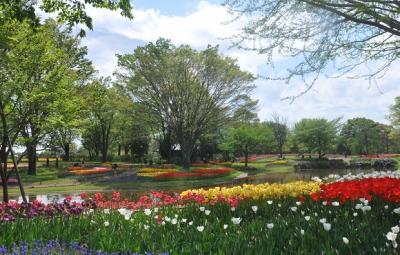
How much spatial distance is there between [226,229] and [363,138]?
244ft

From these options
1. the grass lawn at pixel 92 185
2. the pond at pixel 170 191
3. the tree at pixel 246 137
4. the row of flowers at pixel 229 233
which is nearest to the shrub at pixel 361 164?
the tree at pixel 246 137

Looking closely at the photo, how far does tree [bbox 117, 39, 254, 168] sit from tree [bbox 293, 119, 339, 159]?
63.8ft

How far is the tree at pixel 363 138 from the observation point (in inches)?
2985

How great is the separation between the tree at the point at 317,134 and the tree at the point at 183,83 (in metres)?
19.5

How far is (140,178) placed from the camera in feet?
115

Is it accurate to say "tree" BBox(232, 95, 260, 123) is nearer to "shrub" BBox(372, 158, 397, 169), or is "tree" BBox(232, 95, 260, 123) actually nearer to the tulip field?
"shrub" BBox(372, 158, 397, 169)

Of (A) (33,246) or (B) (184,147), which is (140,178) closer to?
(B) (184,147)

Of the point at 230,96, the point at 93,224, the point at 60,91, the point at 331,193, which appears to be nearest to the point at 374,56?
the point at 331,193

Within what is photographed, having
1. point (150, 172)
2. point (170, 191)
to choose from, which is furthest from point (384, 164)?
point (170, 191)

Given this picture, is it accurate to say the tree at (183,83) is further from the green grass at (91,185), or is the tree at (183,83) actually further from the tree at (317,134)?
the tree at (317,134)

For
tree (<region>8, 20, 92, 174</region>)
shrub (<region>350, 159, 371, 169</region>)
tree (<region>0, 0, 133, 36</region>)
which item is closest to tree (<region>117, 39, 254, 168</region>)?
shrub (<region>350, 159, 371, 169</region>)

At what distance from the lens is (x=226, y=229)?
256 inches

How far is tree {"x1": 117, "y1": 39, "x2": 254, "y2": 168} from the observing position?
42938mm

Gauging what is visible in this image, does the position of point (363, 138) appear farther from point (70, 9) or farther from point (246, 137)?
point (70, 9)
